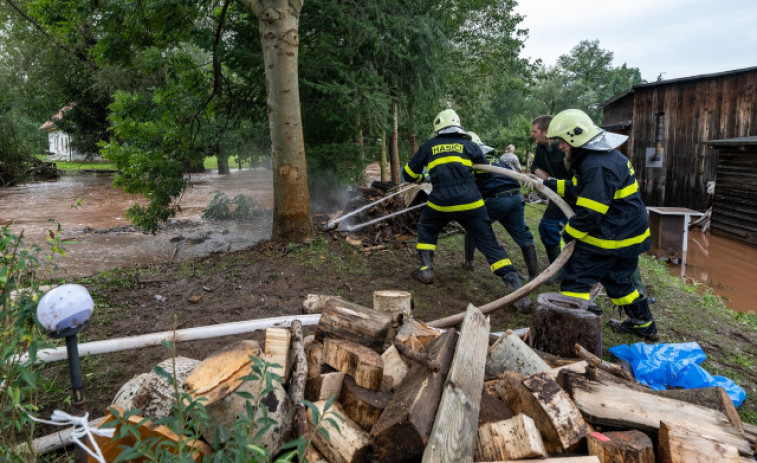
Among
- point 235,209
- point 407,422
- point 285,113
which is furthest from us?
point 235,209

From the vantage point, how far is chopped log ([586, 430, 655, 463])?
1.94 metres

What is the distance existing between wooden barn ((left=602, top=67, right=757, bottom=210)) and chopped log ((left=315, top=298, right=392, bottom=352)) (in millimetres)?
15984

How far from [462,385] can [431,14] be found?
10.3 meters

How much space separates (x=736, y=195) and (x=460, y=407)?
15.4 m

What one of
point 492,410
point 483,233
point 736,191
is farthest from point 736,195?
point 492,410

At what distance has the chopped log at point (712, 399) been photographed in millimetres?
2322

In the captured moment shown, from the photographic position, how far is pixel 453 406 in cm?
204

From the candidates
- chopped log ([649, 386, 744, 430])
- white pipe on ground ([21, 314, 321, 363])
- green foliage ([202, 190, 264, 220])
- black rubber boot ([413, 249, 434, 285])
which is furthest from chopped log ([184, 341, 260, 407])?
green foliage ([202, 190, 264, 220])

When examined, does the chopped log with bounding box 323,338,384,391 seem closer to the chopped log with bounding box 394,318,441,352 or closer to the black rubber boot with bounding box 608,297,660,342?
the chopped log with bounding box 394,318,441,352

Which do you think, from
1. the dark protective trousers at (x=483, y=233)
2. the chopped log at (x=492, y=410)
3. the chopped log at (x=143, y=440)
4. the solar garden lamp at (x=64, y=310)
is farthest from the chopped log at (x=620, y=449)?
the dark protective trousers at (x=483, y=233)

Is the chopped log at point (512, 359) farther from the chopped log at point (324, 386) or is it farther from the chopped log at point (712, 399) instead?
the chopped log at point (324, 386)

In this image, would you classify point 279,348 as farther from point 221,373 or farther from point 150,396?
point 150,396

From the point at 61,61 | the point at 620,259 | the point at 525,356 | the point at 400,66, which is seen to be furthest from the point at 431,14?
the point at 61,61

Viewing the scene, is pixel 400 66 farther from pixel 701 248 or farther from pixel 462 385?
pixel 701 248
